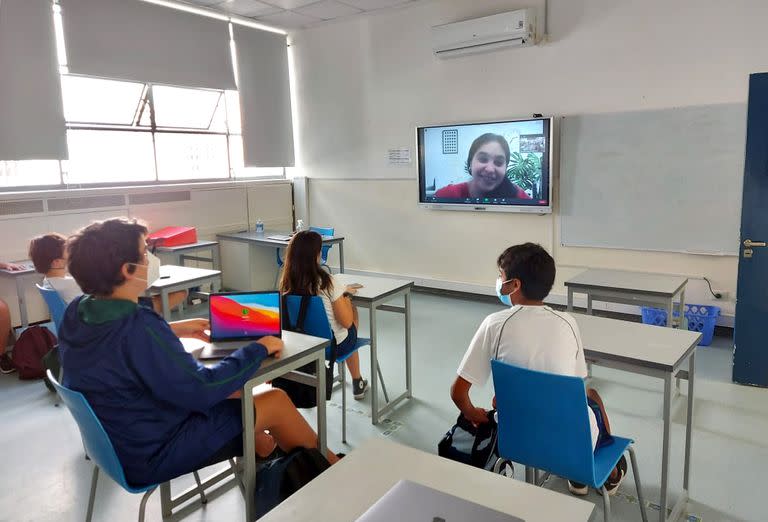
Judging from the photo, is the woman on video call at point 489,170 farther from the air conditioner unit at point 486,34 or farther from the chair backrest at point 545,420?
the chair backrest at point 545,420

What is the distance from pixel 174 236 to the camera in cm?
544

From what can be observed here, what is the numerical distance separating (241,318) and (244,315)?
0.02 m

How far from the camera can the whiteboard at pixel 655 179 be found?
4.33 meters

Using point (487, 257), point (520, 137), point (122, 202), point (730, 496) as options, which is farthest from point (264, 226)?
point (730, 496)

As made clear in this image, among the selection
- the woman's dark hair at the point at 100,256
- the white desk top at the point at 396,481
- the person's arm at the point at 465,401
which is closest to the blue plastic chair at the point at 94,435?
the woman's dark hair at the point at 100,256

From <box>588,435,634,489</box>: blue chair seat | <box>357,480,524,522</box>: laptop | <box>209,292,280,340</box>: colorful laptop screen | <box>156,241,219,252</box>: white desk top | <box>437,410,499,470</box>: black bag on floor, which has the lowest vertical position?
<box>437,410,499,470</box>: black bag on floor

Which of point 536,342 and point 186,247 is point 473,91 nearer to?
point 186,247

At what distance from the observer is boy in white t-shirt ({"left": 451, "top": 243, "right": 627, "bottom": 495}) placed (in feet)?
5.95

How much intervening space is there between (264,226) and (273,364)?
5168 millimetres

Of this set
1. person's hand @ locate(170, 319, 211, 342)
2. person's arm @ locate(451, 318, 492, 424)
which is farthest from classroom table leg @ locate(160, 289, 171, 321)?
person's arm @ locate(451, 318, 492, 424)

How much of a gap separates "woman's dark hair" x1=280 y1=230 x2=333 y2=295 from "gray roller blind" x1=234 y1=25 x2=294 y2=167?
4.23 metres

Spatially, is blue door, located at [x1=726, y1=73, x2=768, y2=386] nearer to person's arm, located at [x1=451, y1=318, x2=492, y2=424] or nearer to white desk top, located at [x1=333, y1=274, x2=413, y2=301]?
white desk top, located at [x1=333, y1=274, x2=413, y2=301]

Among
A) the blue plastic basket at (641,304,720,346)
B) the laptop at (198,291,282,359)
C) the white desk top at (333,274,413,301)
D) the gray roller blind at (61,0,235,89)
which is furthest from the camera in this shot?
the gray roller blind at (61,0,235,89)

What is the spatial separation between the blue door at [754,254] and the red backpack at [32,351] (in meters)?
4.69
